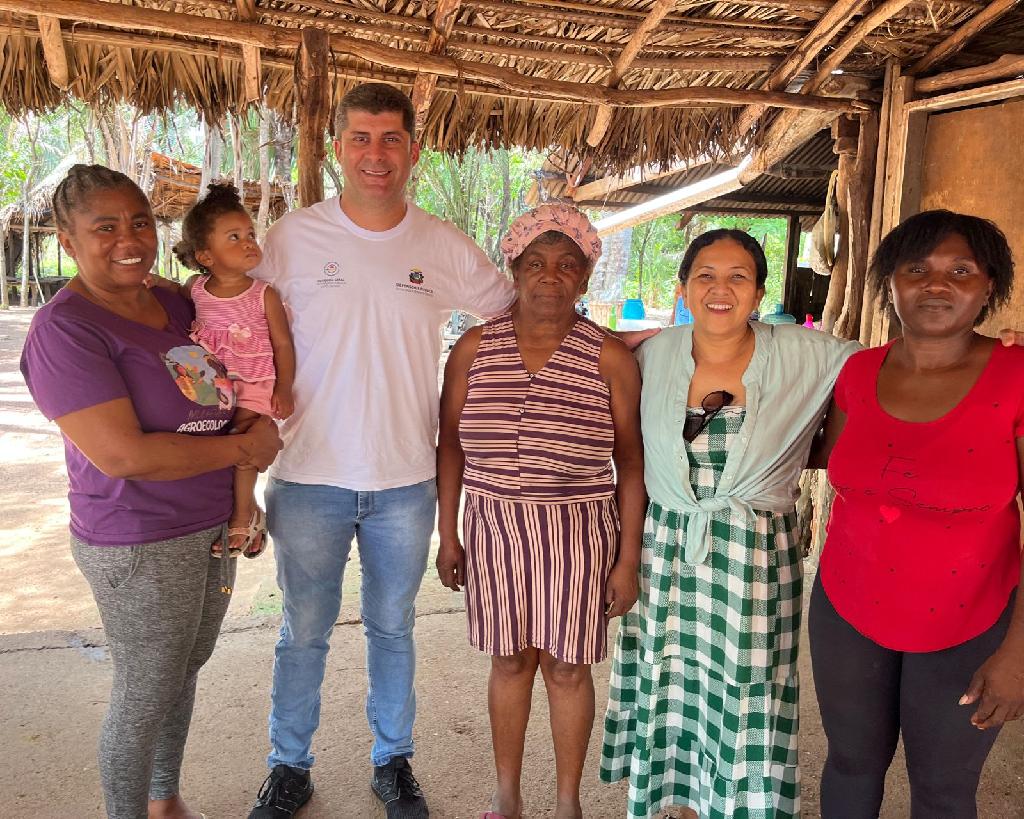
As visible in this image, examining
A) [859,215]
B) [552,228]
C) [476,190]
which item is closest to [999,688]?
[552,228]

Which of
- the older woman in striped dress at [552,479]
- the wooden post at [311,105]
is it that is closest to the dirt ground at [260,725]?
the older woman in striped dress at [552,479]

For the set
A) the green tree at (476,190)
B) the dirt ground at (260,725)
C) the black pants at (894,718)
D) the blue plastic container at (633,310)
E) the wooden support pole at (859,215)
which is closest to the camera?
the black pants at (894,718)

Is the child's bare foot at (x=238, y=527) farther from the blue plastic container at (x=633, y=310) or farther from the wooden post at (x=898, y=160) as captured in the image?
the blue plastic container at (x=633, y=310)

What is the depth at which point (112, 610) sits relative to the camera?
6.34ft

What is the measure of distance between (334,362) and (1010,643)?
1826 millimetres

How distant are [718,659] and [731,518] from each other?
1.30ft

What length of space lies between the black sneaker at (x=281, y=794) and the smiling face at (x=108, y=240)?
161 centimetres

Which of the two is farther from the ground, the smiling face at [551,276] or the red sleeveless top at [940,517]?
the smiling face at [551,276]

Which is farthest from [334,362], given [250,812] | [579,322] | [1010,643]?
[1010,643]

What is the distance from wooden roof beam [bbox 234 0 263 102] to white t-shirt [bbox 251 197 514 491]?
1.29 metres

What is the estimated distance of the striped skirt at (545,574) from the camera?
2.24 metres

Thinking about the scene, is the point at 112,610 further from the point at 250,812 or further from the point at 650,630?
the point at 650,630

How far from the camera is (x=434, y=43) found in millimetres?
3410

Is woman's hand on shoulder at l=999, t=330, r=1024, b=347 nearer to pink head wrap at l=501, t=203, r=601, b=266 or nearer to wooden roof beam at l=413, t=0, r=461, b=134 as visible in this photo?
pink head wrap at l=501, t=203, r=601, b=266
